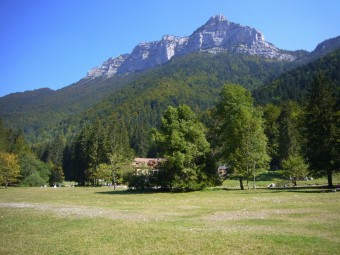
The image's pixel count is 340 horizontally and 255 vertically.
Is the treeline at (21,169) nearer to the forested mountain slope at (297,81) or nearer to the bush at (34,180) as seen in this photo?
the bush at (34,180)

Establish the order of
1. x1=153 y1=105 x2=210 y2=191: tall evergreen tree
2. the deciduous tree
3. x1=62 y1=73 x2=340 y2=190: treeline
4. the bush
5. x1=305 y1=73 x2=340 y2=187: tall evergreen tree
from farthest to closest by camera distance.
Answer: the bush → the deciduous tree → x1=153 y1=105 x2=210 y2=191: tall evergreen tree → x1=62 y1=73 x2=340 y2=190: treeline → x1=305 y1=73 x2=340 y2=187: tall evergreen tree

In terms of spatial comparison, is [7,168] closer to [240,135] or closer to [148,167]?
[148,167]

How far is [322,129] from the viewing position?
4531 cm

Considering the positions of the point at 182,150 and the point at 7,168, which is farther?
the point at 7,168

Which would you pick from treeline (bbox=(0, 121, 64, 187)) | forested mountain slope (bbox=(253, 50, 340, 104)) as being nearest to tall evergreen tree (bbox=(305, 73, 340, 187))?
treeline (bbox=(0, 121, 64, 187))

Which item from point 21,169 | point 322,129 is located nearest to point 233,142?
point 322,129

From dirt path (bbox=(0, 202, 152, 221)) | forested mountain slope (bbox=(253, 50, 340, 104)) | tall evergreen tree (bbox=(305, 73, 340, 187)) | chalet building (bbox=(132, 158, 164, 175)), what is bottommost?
dirt path (bbox=(0, 202, 152, 221))

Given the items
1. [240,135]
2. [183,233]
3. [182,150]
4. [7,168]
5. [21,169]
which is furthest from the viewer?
[21,169]

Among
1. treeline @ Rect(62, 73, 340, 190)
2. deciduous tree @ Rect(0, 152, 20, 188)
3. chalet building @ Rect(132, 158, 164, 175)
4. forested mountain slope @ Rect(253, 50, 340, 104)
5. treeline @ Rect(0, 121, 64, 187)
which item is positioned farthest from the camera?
forested mountain slope @ Rect(253, 50, 340, 104)

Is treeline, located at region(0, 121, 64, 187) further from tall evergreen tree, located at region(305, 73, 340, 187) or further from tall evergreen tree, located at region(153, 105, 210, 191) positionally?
tall evergreen tree, located at region(305, 73, 340, 187)

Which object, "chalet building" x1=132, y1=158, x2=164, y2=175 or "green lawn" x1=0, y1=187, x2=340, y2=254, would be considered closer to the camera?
"green lawn" x1=0, y1=187, x2=340, y2=254

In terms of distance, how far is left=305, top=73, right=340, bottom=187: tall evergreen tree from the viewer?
143 ft

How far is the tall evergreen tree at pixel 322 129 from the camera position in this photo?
4370 cm

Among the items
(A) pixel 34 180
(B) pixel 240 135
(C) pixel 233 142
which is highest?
(B) pixel 240 135
